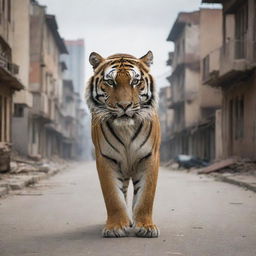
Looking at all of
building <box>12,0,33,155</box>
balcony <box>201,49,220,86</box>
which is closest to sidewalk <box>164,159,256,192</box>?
balcony <box>201,49,220,86</box>

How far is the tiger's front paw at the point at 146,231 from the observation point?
5941 millimetres

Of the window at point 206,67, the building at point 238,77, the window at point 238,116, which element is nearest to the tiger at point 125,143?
the building at point 238,77

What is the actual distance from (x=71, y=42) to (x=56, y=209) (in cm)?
8925

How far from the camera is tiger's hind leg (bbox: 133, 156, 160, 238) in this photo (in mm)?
5961

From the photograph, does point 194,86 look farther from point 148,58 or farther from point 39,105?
point 148,58

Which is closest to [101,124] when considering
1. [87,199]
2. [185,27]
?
[87,199]

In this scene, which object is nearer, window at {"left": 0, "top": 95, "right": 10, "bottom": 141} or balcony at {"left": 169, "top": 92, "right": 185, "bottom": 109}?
window at {"left": 0, "top": 95, "right": 10, "bottom": 141}

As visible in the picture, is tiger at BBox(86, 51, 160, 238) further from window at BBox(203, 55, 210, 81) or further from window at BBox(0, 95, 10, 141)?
window at BBox(203, 55, 210, 81)

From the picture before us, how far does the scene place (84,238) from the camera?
5.99 metres

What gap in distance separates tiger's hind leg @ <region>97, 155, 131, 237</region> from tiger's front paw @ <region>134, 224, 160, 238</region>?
0.13 m

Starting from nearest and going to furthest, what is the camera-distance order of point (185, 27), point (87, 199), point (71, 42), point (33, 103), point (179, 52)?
point (87, 199)
point (33, 103)
point (185, 27)
point (179, 52)
point (71, 42)

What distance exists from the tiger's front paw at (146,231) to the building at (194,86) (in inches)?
1127

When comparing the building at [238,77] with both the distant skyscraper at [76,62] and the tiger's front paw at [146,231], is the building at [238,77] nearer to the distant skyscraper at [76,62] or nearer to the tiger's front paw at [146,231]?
the tiger's front paw at [146,231]

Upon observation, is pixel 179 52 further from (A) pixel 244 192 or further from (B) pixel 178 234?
(B) pixel 178 234
